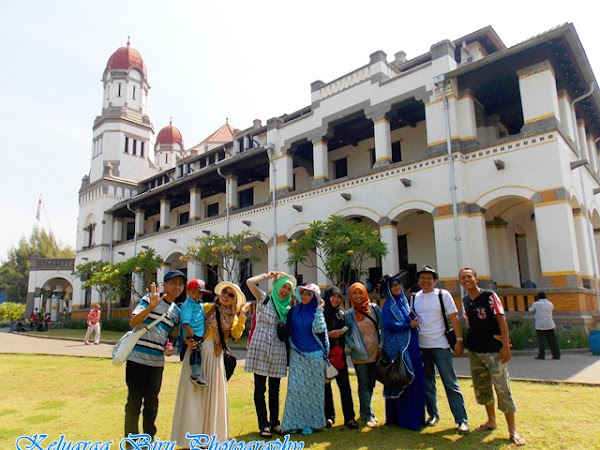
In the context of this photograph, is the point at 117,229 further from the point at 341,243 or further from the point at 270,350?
the point at 270,350

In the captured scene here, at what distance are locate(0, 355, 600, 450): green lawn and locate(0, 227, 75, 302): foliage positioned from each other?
50.3 meters

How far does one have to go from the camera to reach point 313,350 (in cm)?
509

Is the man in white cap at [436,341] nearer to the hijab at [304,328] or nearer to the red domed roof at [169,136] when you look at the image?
the hijab at [304,328]

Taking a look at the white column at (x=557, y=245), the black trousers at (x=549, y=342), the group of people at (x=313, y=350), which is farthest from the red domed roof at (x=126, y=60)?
the group of people at (x=313, y=350)

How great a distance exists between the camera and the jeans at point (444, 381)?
16.4 ft

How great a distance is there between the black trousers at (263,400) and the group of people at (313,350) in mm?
12

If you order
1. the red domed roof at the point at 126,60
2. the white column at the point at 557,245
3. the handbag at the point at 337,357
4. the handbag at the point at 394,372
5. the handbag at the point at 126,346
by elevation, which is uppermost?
the red domed roof at the point at 126,60

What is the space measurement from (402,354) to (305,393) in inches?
47.8

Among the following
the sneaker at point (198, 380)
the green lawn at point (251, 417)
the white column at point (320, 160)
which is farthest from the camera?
the white column at point (320, 160)

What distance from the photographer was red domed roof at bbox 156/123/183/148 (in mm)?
40969

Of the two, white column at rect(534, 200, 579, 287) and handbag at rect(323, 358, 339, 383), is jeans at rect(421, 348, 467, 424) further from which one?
white column at rect(534, 200, 579, 287)

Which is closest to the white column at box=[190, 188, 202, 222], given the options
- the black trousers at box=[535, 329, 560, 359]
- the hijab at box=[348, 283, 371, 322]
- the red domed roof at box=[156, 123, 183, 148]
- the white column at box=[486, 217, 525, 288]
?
the white column at box=[486, 217, 525, 288]

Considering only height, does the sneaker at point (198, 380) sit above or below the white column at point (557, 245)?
below

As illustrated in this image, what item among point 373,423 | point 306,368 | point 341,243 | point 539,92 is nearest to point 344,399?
point 373,423
